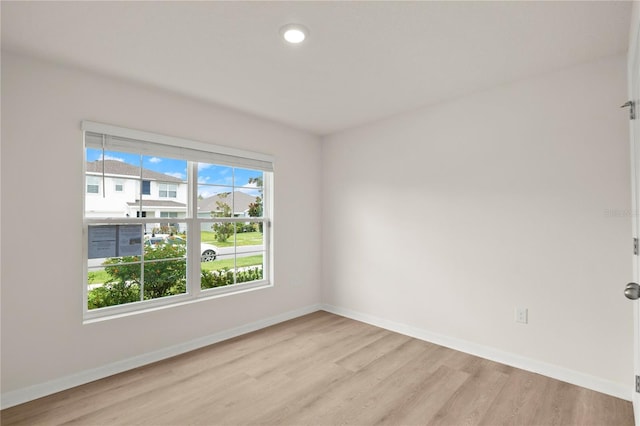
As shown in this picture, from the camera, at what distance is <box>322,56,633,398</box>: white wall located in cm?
239

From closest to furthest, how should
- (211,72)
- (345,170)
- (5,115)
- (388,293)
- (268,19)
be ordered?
(268,19) → (5,115) → (211,72) → (388,293) → (345,170)

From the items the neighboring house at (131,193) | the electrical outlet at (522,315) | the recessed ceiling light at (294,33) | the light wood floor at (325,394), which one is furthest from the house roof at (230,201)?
the electrical outlet at (522,315)

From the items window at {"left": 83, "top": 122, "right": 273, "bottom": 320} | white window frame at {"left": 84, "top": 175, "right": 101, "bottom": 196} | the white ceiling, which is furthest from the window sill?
the white ceiling

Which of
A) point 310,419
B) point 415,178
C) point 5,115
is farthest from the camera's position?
point 415,178

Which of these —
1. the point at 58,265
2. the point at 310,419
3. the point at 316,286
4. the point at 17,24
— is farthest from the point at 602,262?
the point at 17,24

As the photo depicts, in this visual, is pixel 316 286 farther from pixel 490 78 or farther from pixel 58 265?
pixel 490 78

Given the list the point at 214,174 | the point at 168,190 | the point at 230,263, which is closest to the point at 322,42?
the point at 214,174

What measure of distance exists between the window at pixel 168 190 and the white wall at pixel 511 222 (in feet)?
7.13

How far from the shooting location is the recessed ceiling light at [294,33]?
201cm

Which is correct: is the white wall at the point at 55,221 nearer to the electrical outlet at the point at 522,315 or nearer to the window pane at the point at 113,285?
the window pane at the point at 113,285

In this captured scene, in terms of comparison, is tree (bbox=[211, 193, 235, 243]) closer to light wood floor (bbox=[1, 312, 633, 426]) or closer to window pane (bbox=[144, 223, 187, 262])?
window pane (bbox=[144, 223, 187, 262])

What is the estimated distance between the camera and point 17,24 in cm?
196

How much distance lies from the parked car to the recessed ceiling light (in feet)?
7.11

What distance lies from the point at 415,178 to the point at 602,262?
1.74 meters
